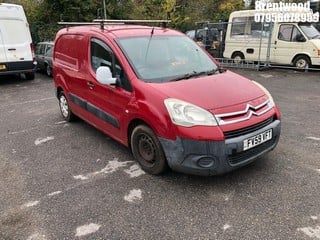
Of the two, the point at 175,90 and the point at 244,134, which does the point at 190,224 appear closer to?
the point at 244,134

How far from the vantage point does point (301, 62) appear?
11602 millimetres

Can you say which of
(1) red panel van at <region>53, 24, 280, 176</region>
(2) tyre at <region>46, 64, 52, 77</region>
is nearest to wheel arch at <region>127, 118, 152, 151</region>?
(1) red panel van at <region>53, 24, 280, 176</region>

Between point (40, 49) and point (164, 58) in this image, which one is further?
point (40, 49)

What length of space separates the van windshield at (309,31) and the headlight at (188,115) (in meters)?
9.61

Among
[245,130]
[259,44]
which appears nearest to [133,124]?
[245,130]

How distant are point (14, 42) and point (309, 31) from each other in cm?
1004

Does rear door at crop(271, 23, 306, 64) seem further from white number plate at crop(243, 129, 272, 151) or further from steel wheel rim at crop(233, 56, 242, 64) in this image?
white number plate at crop(243, 129, 272, 151)

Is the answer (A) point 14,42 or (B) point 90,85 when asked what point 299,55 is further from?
(A) point 14,42

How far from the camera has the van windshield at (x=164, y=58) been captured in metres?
3.97

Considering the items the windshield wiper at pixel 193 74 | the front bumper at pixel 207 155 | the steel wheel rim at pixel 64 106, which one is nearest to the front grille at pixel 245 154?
the front bumper at pixel 207 155

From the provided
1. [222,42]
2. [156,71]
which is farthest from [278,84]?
[156,71]

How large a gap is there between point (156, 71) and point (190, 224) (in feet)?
6.24

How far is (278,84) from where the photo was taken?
9750mm

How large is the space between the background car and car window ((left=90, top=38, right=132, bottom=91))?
305 inches
